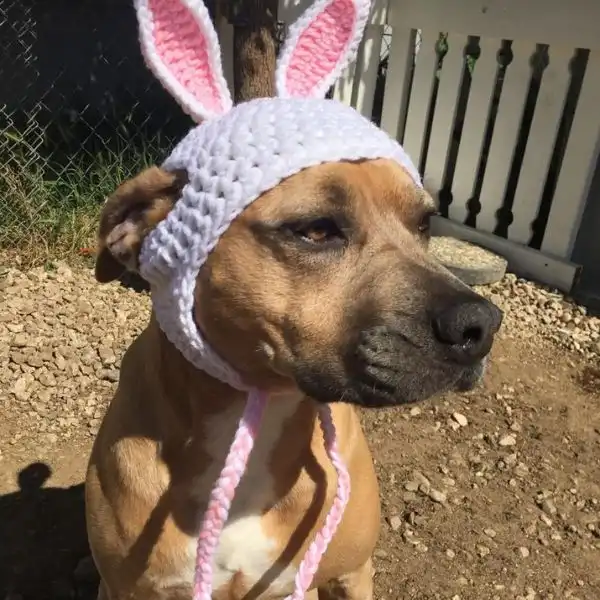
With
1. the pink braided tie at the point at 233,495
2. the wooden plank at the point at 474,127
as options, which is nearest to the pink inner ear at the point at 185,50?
the pink braided tie at the point at 233,495

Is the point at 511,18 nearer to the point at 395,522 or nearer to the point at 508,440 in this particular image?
the point at 508,440

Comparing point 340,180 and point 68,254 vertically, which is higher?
point 340,180

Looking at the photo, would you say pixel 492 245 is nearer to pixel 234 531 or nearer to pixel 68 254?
pixel 68 254

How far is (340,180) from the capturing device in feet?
5.92

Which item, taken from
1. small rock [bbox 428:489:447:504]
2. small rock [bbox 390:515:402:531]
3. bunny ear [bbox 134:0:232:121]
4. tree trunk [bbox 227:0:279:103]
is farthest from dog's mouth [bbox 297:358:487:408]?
tree trunk [bbox 227:0:279:103]

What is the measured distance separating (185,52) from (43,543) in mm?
1909

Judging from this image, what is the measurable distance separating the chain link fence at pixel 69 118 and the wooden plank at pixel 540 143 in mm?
2437

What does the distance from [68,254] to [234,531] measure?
10.3 ft

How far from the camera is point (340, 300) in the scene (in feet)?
5.75

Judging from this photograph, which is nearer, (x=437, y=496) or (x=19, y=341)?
(x=437, y=496)

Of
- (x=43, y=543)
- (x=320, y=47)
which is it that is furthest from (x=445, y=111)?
(x=43, y=543)

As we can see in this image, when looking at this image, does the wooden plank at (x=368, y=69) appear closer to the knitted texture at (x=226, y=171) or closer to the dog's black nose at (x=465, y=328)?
the knitted texture at (x=226, y=171)

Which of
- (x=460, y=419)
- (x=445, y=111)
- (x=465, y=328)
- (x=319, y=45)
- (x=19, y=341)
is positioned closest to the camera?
(x=465, y=328)

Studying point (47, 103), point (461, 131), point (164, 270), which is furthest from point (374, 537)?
point (47, 103)
